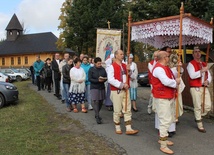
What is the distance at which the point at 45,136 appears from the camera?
6.75 meters

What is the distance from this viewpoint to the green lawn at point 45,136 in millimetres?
5746

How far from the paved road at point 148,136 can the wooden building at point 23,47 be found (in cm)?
4660

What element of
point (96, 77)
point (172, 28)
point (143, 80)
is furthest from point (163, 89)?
point (143, 80)

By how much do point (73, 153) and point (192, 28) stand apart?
3.74 m

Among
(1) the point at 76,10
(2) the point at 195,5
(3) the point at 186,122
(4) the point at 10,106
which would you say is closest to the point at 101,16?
(1) the point at 76,10

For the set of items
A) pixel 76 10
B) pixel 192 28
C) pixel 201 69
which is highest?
pixel 76 10

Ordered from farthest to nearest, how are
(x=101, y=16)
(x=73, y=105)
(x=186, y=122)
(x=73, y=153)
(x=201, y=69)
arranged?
1. (x=101, y=16)
2. (x=73, y=105)
3. (x=186, y=122)
4. (x=201, y=69)
5. (x=73, y=153)

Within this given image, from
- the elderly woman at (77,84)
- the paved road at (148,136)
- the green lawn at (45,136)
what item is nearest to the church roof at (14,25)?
the green lawn at (45,136)

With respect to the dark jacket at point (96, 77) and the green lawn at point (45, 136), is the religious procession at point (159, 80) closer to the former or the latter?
the dark jacket at point (96, 77)

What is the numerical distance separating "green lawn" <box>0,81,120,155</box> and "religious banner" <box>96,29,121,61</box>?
10.1 ft

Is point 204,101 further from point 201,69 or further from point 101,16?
point 101,16

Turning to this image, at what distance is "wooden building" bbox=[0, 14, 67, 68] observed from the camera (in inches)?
2216

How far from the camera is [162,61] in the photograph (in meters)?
5.64

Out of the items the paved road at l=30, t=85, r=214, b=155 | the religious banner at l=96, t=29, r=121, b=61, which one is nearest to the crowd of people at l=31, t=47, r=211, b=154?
the paved road at l=30, t=85, r=214, b=155
